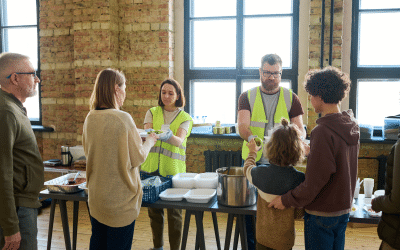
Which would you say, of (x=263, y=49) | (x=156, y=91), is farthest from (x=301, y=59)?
(x=156, y=91)

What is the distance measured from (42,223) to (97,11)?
8.39 ft

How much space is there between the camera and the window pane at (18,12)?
5082 millimetres

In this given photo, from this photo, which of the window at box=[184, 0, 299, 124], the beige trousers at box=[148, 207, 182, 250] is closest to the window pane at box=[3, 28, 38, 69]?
the window at box=[184, 0, 299, 124]

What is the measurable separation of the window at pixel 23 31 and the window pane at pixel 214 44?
236cm

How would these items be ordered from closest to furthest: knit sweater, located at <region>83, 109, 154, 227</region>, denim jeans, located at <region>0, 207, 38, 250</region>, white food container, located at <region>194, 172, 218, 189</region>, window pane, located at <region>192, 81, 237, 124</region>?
denim jeans, located at <region>0, 207, 38, 250</region> < knit sweater, located at <region>83, 109, 154, 227</region> < white food container, located at <region>194, 172, 218, 189</region> < window pane, located at <region>192, 81, 237, 124</region>

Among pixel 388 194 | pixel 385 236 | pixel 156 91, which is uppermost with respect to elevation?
pixel 156 91

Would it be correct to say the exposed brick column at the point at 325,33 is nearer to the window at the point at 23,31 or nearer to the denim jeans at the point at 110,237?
the denim jeans at the point at 110,237

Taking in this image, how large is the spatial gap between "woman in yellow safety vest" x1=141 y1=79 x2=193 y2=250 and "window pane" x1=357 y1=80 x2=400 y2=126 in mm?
2395

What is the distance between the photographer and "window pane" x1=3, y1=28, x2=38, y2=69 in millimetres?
5125

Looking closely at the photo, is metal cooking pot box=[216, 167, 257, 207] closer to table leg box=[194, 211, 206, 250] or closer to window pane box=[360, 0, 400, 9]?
table leg box=[194, 211, 206, 250]

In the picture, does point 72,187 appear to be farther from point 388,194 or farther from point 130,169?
point 388,194

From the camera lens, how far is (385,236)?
1661mm

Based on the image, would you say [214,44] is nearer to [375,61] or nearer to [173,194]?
[375,61]

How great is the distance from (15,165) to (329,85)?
156cm
